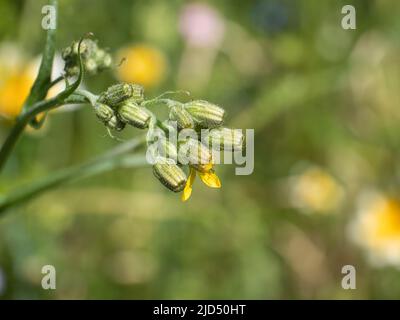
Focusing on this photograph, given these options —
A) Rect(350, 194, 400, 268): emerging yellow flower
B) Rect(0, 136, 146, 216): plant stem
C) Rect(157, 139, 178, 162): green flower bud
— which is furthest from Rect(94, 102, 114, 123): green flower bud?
Rect(350, 194, 400, 268): emerging yellow flower

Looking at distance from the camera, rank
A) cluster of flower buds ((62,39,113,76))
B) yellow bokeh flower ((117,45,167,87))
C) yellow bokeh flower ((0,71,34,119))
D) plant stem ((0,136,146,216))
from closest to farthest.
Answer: cluster of flower buds ((62,39,113,76)), plant stem ((0,136,146,216)), yellow bokeh flower ((0,71,34,119)), yellow bokeh flower ((117,45,167,87))

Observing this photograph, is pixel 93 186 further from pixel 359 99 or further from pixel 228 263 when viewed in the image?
pixel 359 99

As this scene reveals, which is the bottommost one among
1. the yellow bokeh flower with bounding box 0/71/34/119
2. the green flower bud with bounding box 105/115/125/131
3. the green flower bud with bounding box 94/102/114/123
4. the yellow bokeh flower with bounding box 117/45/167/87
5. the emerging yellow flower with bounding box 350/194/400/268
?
the green flower bud with bounding box 105/115/125/131

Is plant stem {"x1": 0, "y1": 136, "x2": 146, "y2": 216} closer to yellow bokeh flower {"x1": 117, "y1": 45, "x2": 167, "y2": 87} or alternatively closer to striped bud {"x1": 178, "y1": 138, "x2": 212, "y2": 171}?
striped bud {"x1": 178, "y1": 138, "x2": 212, "y2": 171}

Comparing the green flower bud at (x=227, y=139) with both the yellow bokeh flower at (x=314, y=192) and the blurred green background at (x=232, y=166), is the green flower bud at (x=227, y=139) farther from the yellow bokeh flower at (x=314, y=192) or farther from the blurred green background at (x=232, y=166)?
the yellow bokeh flower at (x=314, y=192)

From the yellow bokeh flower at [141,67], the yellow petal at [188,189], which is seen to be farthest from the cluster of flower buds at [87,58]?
the yellow bokeh flower at [141,67]

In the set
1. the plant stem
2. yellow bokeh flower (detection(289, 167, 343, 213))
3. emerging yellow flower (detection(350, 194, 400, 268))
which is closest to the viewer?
the plant stem

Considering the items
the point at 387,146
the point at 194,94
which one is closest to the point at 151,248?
the point at 194,94
